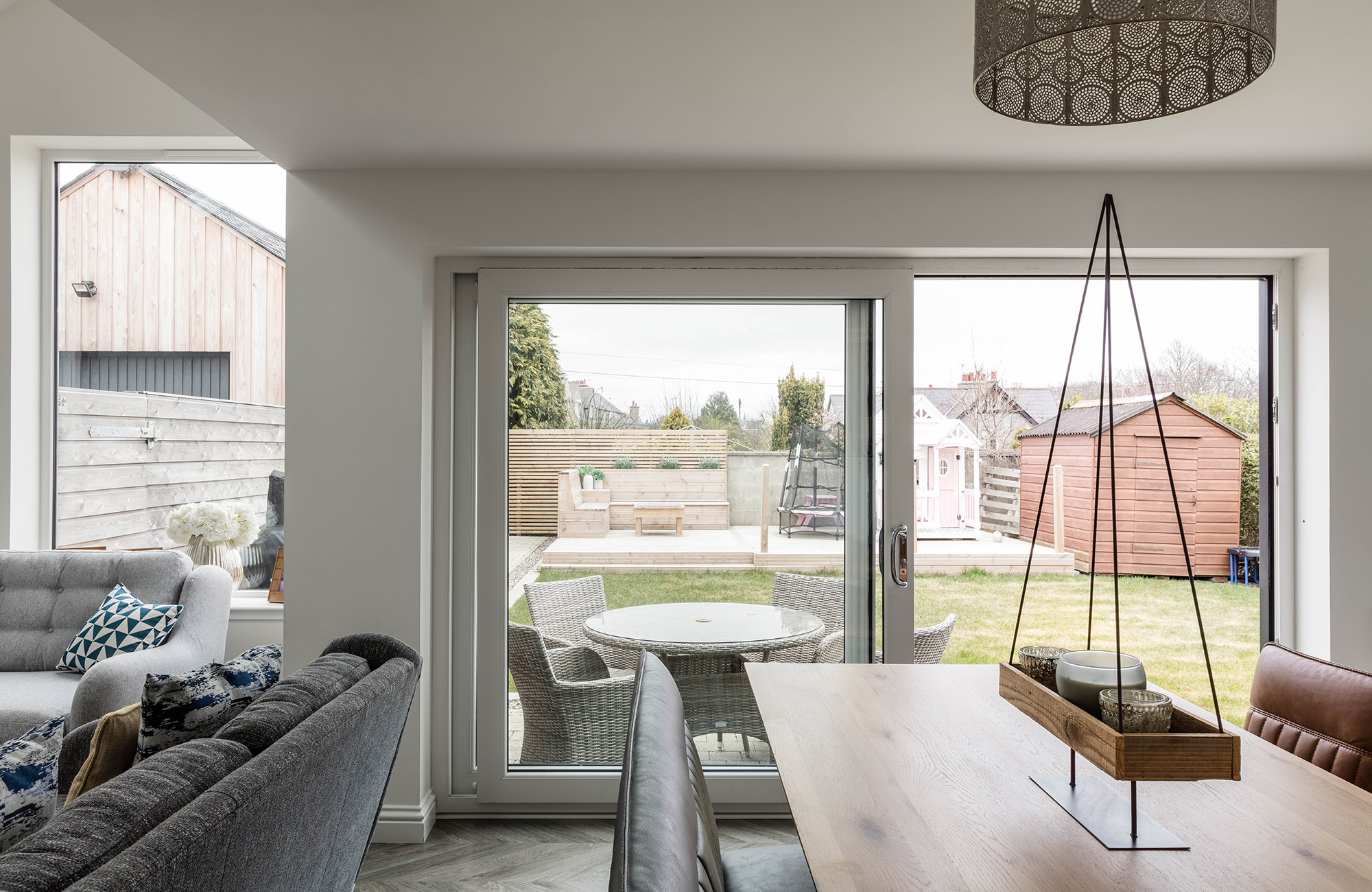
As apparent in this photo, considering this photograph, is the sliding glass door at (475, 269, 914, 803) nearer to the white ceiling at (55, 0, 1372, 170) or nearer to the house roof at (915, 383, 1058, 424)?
the house roof at (915, 383, 1058, 424)

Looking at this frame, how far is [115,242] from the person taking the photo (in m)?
3.87

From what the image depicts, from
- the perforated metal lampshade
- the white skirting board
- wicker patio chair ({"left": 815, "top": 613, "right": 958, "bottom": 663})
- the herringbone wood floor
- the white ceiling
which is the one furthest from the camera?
wicker patio chair ({"left": 815, "top": 613, "right": 958, "bottom": 663})

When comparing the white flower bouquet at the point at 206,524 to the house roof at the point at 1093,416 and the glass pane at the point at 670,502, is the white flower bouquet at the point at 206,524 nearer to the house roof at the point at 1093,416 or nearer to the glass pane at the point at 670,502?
the glass pane at the point at 670,502

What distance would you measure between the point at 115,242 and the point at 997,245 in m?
3.90

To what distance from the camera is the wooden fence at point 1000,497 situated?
3262mm

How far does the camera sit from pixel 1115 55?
140 centimetres

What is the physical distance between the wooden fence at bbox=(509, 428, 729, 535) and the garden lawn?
9.6 inches

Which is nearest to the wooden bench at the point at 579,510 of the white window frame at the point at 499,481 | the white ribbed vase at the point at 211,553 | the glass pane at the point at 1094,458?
the white window frame at the point at 499,481

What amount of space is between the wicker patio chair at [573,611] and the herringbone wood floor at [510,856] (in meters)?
0.59

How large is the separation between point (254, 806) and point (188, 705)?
1.68 ft

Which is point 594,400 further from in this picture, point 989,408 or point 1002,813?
point 1002,813

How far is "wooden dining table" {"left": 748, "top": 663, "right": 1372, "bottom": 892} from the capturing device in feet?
3.30

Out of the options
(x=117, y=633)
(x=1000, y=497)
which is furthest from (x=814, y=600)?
(x=117, y=633)

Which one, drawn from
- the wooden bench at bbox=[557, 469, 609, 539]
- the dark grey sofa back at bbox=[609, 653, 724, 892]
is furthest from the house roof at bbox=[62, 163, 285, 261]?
the dark grey sofa back at bbox=[609, 653, 724, 892]
